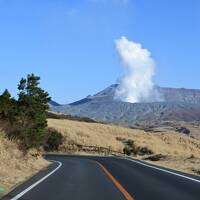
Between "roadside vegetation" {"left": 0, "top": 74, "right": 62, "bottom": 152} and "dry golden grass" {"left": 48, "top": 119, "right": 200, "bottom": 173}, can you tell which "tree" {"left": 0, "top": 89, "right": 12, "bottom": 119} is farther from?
"dry golden grass" {"left": 48, "top": 119, "right": 200, "bottom": 173}

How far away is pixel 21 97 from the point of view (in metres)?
38.5

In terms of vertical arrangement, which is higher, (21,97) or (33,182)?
(21,97)

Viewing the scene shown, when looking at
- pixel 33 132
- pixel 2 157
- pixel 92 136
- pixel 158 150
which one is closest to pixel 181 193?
pixel 2 157

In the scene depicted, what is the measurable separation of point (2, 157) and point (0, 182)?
4.75 metres

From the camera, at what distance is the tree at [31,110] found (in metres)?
37.0

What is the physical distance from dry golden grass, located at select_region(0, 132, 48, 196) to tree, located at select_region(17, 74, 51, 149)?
4.04 metres

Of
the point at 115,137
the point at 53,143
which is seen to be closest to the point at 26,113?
the point at 53,143

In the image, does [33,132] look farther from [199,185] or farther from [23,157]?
[199,185]

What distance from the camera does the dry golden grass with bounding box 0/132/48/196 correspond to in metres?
22.1

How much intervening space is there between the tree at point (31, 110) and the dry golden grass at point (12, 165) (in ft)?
13.3

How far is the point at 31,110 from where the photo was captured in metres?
38.6

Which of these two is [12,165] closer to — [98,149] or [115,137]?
[98,149]

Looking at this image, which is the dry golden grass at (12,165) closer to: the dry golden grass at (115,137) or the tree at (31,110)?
the tree at (31,110)

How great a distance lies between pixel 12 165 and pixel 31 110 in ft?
39.2
